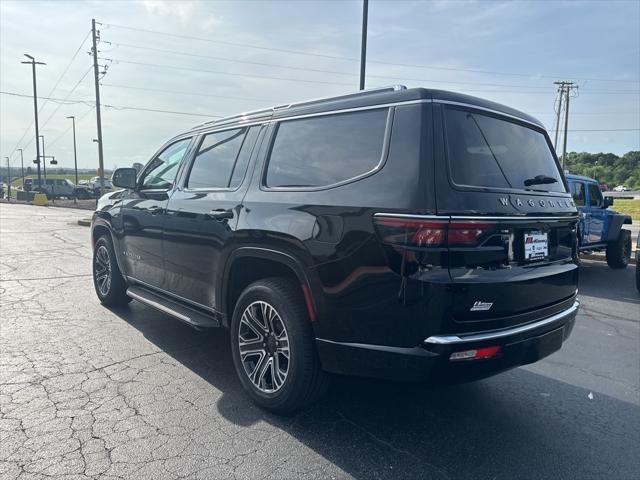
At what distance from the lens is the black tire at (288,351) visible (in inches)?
117

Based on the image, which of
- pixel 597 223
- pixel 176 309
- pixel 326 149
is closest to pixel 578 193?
pixel 597 223

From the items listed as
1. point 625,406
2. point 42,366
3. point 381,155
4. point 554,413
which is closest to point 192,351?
point 42,366

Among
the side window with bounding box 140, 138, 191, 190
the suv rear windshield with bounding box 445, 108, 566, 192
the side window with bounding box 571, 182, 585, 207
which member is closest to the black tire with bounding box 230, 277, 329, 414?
the suv rear windshield with bounding box 445, 108, 566, 192

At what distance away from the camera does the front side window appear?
12.6 feet

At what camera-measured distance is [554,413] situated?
3438 millimetres

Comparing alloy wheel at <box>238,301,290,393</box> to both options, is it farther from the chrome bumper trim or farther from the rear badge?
the rear badge

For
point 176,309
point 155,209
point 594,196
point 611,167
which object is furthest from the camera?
point 611,167

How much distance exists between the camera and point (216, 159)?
13.3 ft

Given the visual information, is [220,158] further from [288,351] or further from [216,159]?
[288,351]

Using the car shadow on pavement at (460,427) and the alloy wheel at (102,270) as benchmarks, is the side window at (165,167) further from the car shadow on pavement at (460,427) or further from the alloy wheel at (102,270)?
the car shadow on pavement at (460,427)

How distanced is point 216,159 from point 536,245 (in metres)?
2.58

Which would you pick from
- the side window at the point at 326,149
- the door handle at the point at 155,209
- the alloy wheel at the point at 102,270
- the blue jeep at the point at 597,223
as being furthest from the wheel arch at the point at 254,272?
the blue jeep at the point at 597,223

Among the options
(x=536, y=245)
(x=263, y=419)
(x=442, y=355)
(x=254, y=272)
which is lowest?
(x=263, y=419)

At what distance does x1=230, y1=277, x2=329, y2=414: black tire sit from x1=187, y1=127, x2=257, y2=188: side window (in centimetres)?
94
